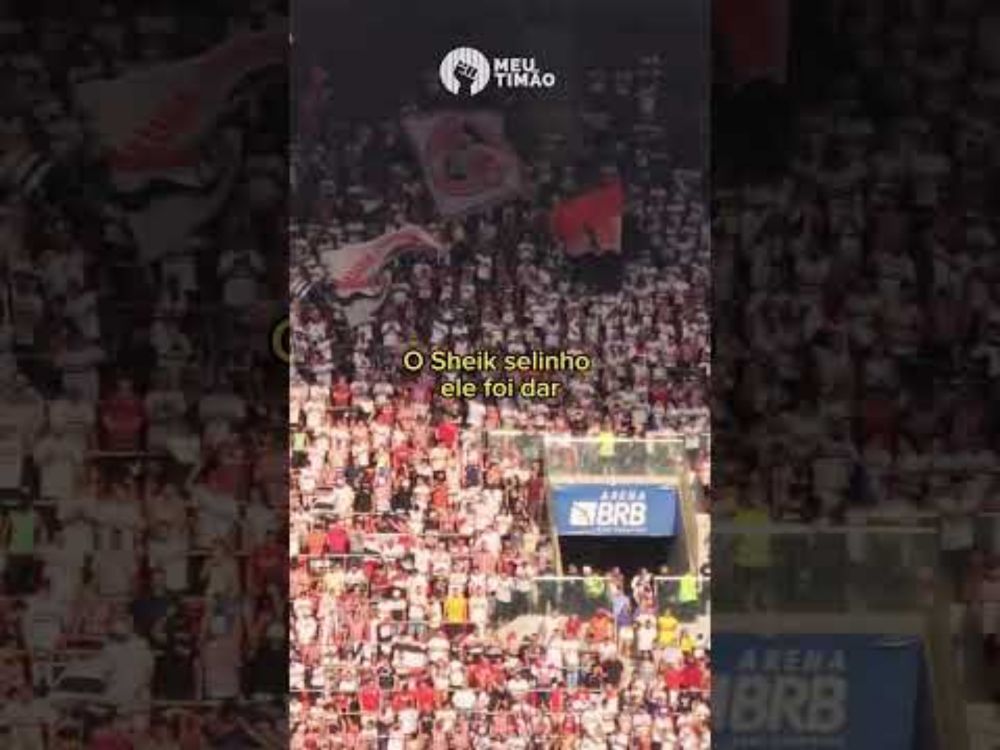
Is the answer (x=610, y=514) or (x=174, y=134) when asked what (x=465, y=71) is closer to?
(x=610, y=514)

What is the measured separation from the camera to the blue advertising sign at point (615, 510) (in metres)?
4.96

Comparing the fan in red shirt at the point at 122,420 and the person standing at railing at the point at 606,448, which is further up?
the fan in red shirt at the point at 122,420

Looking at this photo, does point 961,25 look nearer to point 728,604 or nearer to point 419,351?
point 728,604

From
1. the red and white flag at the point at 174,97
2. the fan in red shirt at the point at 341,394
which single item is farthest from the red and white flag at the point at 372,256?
the red and white flag at the point at 174,97

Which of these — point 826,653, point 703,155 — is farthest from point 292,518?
point 826,653

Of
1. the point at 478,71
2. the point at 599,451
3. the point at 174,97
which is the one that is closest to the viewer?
the point at 478,71

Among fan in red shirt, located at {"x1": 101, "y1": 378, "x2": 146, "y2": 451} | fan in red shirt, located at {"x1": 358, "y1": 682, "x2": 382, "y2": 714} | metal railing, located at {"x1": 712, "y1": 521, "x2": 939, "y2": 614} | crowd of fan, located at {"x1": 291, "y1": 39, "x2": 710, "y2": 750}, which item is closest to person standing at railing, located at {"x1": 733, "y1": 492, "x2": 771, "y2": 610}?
metal railing, located at {"x1": 712, "y1": 521, "x2": 939, "y2": 614}

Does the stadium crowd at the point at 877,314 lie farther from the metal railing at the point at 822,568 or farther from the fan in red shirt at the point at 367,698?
the fan in red shirt at the point at 367,698

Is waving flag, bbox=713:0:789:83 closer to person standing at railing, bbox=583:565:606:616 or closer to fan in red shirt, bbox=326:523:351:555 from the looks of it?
person standing at railing, bbox=583:565:606:616

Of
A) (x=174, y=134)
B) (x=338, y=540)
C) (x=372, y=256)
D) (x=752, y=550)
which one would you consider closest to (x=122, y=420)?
(x=174, y=134)

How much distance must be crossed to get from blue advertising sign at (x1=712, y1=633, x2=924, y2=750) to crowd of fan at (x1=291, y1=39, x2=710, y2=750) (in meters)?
2.29

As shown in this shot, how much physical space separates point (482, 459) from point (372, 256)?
22.4 inches

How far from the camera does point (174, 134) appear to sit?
7262 mm

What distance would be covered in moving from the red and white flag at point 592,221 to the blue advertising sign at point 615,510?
59 centimetres
